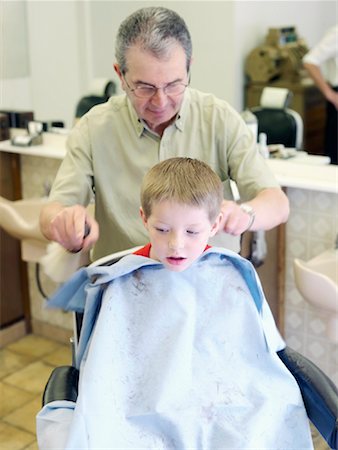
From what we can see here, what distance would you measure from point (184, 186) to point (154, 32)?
1.34ft

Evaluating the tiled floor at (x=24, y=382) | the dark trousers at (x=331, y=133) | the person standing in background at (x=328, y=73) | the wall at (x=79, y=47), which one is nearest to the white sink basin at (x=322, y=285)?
the tiled floor at (x=24, y=382)

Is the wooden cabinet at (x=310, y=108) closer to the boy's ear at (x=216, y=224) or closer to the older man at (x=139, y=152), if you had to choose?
the older man at (x=139, y=152)

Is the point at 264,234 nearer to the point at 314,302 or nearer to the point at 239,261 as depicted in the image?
the point at 314,302

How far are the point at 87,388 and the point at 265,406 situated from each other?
0.39m

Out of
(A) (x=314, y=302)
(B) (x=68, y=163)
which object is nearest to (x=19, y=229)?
(B) (x=68, y=163)

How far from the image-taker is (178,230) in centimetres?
140

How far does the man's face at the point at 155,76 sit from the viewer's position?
62.4 inches

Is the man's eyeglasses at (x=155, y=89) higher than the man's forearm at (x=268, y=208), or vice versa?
the man's eyeglasses at (x=155, y=89)

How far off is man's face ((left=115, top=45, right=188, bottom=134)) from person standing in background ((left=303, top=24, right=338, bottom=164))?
2329 mm

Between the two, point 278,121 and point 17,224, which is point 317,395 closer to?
point 17,224

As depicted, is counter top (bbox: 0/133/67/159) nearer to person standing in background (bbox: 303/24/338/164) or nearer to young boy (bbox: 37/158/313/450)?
young boy (bbox: 37/158/313/450)

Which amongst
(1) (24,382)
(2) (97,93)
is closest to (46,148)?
(2) (97,93)

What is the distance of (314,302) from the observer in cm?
212

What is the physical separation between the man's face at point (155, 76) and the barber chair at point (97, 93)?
69.8 inches
